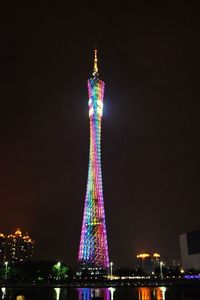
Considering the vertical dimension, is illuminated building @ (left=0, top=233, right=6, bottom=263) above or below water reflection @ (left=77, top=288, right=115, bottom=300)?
above

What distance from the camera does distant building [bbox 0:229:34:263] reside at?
496 feet

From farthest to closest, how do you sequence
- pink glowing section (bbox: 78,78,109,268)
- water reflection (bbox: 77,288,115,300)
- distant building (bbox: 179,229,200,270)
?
distant building (bbox: 179,229,200,270) → pink glowing section (bbox: 78,78,109,268) → water reflection (bbox: 77,288,115,300)

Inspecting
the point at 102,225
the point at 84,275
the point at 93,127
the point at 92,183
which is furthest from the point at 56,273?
the point at 93,127

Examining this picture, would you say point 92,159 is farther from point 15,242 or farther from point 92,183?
point 15,242

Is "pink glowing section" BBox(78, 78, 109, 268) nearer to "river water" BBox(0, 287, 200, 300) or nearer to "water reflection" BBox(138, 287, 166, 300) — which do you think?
"river water" BBox(0, 287, 200, 300)

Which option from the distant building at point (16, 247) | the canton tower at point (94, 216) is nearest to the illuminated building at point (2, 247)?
the distant building at point (16, 247)

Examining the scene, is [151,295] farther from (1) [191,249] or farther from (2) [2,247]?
(2) [2,247]

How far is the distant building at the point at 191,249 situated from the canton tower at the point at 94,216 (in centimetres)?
3053

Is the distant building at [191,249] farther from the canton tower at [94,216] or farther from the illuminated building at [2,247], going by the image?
the illuminated building at [2,247]

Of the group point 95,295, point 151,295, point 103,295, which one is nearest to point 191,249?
point 151,295

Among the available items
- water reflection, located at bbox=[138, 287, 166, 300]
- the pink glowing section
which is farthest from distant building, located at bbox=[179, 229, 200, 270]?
water reflection, located at bbox=[138, 287, 166, 300]

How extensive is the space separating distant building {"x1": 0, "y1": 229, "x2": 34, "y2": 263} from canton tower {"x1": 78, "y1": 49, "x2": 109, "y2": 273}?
9004 cm

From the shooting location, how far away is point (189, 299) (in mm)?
34750

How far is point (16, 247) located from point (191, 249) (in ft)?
280
